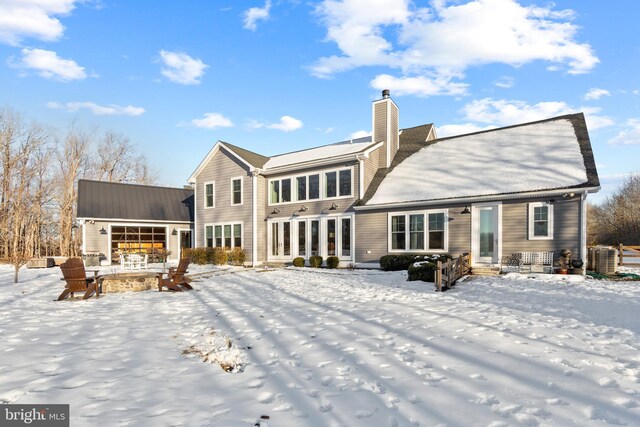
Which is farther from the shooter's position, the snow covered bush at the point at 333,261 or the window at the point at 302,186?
the window at the point at 302,186

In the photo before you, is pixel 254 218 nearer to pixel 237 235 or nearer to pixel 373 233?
pixel 237 235

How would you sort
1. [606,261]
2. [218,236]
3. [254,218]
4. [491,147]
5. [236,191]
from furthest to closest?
1. [218,236]
2. [236,191]
3. [254,218]
4. [491,147]
5. [606,261]

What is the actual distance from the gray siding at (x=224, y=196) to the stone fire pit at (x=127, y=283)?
9210 mm

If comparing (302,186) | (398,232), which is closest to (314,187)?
(302,186)

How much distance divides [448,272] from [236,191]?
14.8 metres

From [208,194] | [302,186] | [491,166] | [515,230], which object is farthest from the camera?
[208,194]

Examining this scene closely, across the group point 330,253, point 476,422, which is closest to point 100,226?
point 330,253

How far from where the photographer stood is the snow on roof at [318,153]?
2047 cm

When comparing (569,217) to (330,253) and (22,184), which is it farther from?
(22,184)

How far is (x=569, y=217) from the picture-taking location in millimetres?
12734

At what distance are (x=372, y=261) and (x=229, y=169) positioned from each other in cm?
1089

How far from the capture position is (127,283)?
433 inches

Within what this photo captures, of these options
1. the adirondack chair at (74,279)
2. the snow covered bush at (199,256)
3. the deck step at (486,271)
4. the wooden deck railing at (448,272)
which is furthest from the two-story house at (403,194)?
the adirondack chair at (74,279)

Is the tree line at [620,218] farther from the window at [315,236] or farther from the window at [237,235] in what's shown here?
the window at [237,235]
